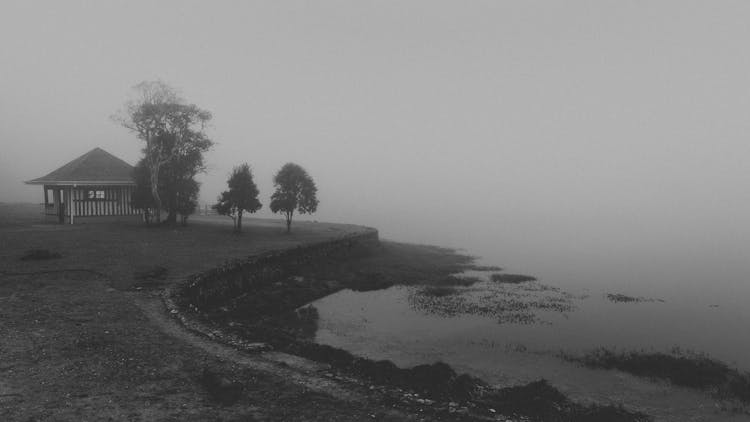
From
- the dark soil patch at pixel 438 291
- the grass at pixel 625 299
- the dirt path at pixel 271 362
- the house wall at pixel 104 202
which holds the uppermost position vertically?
the house wall at pixel 104 202

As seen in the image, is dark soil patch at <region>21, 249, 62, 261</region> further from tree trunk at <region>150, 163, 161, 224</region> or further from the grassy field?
tree trunk at <region>150, 163, 161, 224</region>

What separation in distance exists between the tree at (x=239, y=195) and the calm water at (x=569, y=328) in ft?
65.4

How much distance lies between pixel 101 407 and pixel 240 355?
533 cm

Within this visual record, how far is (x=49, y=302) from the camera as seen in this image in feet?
69.7

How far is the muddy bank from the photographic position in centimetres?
1490

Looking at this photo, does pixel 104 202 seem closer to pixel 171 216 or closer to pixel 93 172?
pixel 93 172

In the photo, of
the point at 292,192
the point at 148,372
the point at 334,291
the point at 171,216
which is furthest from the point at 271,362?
the point at 171,216

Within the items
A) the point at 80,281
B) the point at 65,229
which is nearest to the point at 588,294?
the point at 80,281

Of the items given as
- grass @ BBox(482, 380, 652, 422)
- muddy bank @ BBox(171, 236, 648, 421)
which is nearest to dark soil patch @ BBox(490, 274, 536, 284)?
muddy bank @ BBox(171, 236, 648, 421)

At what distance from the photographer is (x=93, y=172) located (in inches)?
2163

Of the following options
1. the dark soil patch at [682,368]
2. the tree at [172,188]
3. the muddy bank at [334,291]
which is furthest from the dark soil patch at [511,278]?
the tree at [172,188]

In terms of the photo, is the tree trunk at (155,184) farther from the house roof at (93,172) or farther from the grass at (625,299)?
the grass at (625,299)

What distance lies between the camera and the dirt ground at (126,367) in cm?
1218

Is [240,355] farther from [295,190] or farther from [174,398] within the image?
[295,190]
